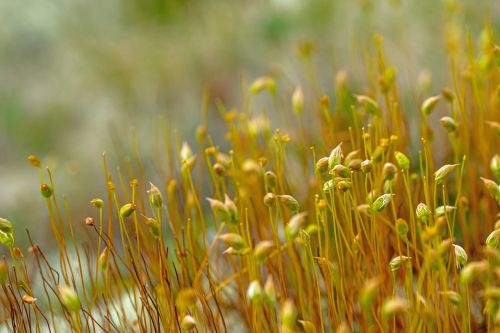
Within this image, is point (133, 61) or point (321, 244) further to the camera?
point (133, 61)

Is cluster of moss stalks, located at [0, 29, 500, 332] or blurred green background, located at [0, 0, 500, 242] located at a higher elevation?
blurred green background, located at [0, 0, 500, 242]

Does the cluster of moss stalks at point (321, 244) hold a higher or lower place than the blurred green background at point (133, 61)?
lower

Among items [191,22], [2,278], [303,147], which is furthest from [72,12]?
[2,278]

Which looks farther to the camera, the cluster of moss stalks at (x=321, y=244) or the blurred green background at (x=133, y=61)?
the blurred green background at (x=133, y=61)

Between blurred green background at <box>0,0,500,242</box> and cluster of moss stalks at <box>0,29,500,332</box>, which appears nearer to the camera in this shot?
cluster of moss stalks at <box>0,29,500,332</box>

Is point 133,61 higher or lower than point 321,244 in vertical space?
higher
